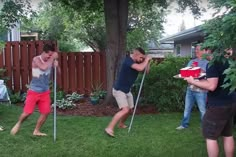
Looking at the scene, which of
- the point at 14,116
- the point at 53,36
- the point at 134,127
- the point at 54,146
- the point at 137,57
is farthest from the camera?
the point at 53,36

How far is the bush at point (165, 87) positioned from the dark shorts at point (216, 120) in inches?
180

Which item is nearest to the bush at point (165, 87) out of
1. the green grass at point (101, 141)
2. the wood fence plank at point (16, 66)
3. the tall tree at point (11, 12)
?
the green grass at point (101, 141)

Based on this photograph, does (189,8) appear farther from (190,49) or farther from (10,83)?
(190,49)

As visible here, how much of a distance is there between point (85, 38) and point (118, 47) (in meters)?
17.8

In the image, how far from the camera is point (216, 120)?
4359mm

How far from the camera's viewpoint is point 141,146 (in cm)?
591

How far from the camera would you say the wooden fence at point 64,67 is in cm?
1141

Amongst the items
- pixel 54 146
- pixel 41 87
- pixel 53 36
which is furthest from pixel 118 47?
pixel 53 36

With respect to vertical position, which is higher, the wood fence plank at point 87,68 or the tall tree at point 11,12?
the tall tree at point 11,12

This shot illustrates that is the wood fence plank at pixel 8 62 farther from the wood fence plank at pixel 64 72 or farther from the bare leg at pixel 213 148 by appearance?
the bare leg at pixel 213 148

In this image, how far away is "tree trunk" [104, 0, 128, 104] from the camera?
9.64m

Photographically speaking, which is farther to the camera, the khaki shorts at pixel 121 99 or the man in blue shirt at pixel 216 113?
the khaki shorts at pixel 121 99

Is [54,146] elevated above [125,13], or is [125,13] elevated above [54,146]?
[125,13]

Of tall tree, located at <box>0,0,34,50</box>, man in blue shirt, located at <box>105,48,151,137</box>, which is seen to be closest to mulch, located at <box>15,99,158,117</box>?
man in blue shirt, located at <box>105,48,151,137</box>
